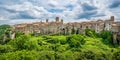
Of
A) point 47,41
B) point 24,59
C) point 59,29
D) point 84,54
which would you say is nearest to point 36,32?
point 59,29

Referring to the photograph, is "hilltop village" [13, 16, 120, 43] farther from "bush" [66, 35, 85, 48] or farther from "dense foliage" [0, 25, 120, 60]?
"bush" [66, 35, 85, 48]

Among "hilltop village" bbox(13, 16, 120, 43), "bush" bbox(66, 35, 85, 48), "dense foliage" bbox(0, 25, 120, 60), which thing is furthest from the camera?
"hilltop village" bbox(13, 16, 120, 43)

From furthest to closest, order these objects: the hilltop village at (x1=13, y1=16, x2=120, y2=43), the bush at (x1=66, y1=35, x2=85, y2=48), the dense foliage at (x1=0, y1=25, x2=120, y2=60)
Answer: the hilltop village at (x1=13, y1=16, x2=120, y2=43) < the bush at (x1=66, y1=35, x2=85, y2=48) < the dense foliage at (x1=0, y1=25, x2=120, y2=60)

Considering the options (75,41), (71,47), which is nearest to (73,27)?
(75,41)

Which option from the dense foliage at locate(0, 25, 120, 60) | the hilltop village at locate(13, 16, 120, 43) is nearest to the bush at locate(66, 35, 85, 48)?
the dense foliage at locate(0, 25, 120, 60)

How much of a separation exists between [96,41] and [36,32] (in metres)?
30.5

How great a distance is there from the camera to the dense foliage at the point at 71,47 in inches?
2916

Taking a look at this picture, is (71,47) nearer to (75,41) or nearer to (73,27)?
(75,41)

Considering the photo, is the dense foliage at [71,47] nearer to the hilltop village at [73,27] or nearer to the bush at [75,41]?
the bush at [75,41]

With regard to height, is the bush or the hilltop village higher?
the hilltop village

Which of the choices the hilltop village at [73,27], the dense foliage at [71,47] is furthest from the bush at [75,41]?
the hilltop village at [73,27]

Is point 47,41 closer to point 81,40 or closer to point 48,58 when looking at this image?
point 81,40

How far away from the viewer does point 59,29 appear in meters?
126

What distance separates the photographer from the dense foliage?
74.1 metres
